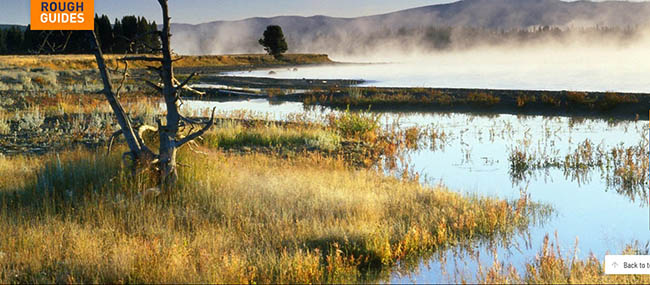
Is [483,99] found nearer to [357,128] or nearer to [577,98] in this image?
[577,98]

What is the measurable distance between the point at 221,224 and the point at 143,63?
52852mm

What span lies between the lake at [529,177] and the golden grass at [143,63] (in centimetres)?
3385

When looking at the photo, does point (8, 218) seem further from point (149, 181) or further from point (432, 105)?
point (432, 105)

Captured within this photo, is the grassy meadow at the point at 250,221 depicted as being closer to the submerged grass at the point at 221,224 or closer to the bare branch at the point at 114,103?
the submerged grass at the point at 221,224

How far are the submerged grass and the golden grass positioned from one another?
124 feet

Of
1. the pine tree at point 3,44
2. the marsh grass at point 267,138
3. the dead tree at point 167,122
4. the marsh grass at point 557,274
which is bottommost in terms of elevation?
the marsh grass at point 557,274

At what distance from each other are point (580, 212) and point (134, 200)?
645 centimetres

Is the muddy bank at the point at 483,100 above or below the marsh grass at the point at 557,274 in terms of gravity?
above

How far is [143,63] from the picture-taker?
56.0 m

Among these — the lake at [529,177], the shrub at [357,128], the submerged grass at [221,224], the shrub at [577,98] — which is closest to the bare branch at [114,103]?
the submerged grass at [221,224]

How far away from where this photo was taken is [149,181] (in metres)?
7.85

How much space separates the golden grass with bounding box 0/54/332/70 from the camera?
5366 cm

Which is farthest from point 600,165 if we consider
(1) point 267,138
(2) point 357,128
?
(1) point 267,138

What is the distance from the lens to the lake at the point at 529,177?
→ 636 cm
